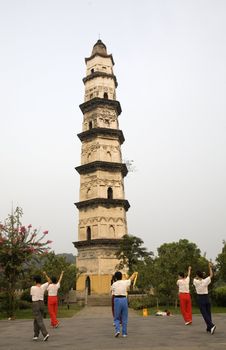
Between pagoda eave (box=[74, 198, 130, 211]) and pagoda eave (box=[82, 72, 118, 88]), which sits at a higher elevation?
pagoda eave (box=[82, 72, 118, 88])

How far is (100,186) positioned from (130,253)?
28.7 ft

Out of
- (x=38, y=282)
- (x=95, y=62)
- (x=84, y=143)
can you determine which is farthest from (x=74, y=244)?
(x=38, y=282)

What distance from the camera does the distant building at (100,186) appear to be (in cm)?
3962

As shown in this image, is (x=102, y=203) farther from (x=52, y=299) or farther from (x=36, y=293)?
(x=36, y=293)

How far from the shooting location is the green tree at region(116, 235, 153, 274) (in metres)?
37.9

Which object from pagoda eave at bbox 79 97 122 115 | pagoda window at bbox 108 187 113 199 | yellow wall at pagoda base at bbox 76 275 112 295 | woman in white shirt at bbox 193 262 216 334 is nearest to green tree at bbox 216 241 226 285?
yellow wall at pagoda base at bbox 76 275 112 295

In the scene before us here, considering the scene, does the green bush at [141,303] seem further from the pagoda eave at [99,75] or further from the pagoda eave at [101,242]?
the pagoda eave at [99,75]

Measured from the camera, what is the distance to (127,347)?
27.0ft

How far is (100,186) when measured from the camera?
42.2m

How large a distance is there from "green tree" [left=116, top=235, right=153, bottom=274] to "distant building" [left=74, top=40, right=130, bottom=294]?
1531 mm

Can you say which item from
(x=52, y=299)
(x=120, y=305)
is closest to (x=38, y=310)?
(x=120, y=305)

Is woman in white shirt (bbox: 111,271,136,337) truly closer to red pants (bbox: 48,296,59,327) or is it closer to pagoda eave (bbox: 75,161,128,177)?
red pants (bbox: 48,296,59,327)

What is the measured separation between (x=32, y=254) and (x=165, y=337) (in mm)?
13028

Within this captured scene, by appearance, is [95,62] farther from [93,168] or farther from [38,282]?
[38,282]
